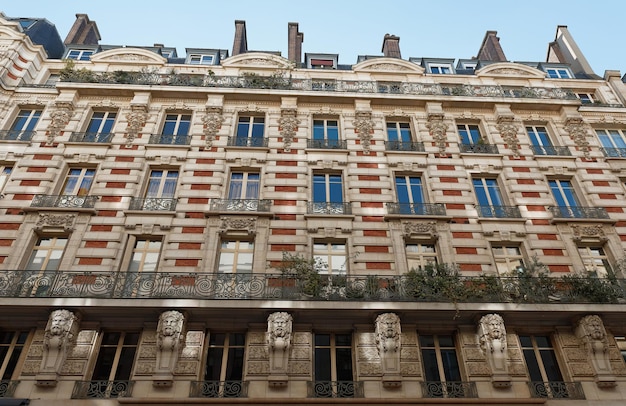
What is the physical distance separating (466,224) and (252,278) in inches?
276

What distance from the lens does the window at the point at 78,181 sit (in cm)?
1354

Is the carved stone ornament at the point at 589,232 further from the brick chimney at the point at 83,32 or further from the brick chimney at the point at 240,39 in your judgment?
the brick chimney at the point at 83,32

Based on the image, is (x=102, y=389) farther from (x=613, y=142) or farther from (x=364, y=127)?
(x=613, y=142)

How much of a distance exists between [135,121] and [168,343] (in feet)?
29.8

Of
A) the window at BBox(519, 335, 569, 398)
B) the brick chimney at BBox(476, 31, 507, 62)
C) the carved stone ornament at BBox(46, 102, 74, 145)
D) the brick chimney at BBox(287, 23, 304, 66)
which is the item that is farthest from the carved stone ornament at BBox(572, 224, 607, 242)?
the carved stone ornament at BBox(46, 102, 74, 145)

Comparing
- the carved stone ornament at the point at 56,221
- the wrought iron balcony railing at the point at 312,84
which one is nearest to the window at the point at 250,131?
the wrought iron balcony railing at the point at 312,84

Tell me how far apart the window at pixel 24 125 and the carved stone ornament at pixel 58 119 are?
68 cm

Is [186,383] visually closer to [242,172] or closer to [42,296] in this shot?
[42,296]

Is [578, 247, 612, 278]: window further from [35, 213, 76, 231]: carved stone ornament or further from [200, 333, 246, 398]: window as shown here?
[35, 213, 76, 231]: carved stone ornament

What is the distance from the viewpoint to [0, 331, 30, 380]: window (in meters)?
10.0

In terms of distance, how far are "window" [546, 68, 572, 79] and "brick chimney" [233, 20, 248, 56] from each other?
51.0ft

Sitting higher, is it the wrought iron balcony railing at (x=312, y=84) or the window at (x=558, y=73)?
the window at (x=558, y=73)

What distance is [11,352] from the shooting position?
10.3 meters

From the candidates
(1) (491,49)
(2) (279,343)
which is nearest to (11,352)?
(2) (279,343)
